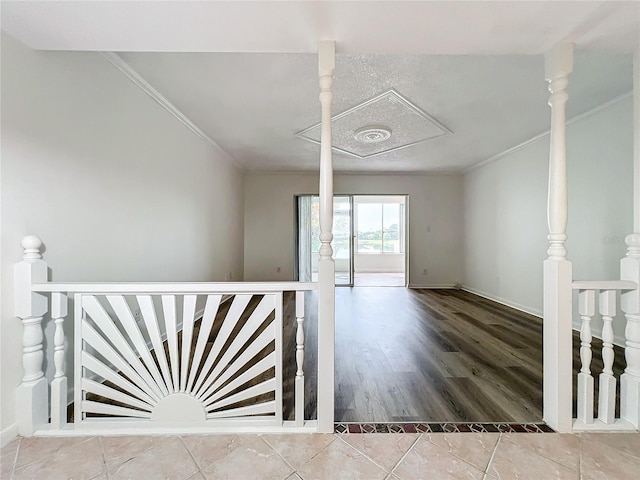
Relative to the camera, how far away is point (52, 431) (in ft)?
4.88

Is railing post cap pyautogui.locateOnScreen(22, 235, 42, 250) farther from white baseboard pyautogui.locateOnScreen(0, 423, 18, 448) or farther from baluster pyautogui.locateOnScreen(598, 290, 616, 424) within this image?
baluster pyautogui.locateOnScreen(598, 290, 616, 424)

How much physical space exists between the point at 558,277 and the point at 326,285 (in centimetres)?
125

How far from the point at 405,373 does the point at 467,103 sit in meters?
2.55

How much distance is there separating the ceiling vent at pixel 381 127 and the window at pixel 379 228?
5.13 m

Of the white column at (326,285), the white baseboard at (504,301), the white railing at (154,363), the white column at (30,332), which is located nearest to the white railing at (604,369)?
the white column at (326,285)

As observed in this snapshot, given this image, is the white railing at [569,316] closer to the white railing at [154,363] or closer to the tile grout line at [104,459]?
the white railing at [154,363]

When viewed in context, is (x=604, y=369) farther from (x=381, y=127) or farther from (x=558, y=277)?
(x=381, y=127)

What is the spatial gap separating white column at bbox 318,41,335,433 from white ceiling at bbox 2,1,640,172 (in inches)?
6.1

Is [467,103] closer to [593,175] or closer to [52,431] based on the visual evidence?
[593,175]

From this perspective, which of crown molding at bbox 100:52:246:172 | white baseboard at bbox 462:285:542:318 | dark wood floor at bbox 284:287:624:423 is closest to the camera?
dark wood floor at bbox 284:287:624:423

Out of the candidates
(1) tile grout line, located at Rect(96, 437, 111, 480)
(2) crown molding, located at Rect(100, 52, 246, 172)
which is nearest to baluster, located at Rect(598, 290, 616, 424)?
(1) tile grout line, located at Rect(96, 437, 111, 480)

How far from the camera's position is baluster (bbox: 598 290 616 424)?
153cm

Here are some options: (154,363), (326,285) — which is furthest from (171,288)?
(326,285)

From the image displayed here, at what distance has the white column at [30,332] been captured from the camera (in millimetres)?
1451
